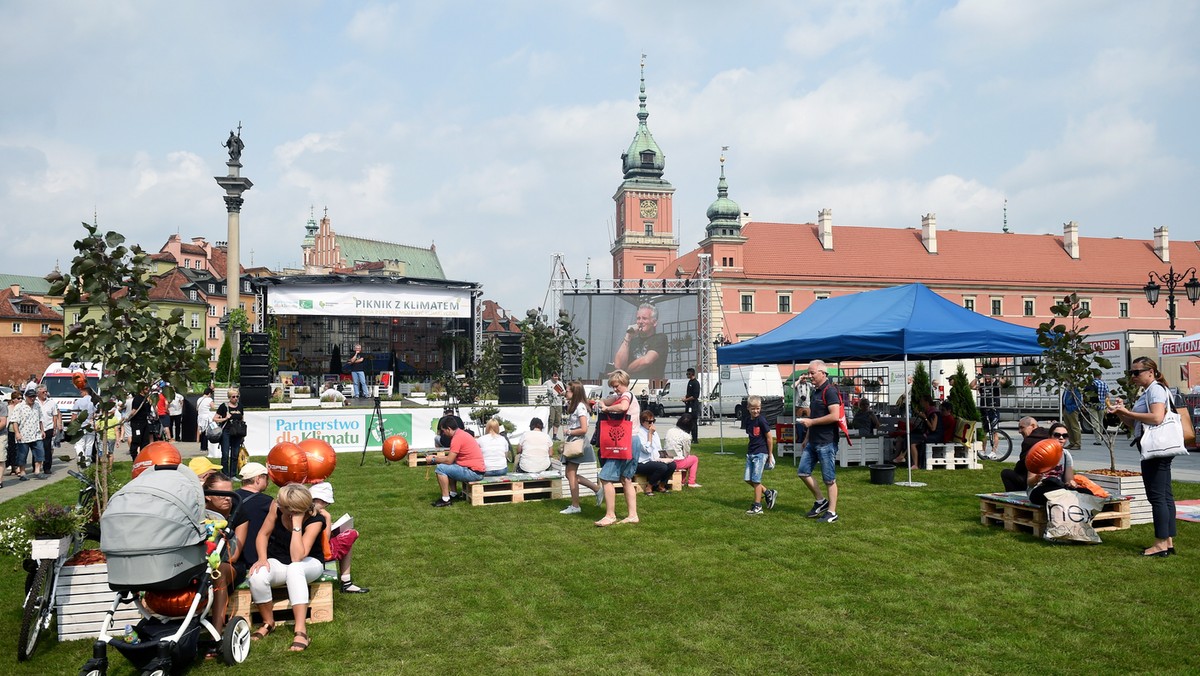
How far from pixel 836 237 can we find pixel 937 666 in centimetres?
6988

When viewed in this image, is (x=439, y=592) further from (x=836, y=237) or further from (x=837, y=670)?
(x=836, y=237)

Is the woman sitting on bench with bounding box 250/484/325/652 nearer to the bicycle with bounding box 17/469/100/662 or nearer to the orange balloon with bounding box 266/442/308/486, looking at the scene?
the orange balloon with bounding box 266/442/308/486

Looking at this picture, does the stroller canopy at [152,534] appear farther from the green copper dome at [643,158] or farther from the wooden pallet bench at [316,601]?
the green copper dome at [643,158]

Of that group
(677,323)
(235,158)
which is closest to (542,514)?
(677,323)

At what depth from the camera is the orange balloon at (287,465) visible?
6.74 m

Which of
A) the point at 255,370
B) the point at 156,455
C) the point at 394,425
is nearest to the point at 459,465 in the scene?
the point at 156,455

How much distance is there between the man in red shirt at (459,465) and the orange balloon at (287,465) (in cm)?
443

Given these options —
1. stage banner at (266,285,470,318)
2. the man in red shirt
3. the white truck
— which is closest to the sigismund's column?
stage banner at (266,285,470,318)

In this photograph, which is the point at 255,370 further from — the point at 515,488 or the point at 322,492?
the point at 322,492

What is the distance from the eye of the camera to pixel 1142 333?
81.8 feet

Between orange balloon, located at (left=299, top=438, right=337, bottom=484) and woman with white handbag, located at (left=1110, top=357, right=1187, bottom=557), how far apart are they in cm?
671

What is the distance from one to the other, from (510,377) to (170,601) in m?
18.9

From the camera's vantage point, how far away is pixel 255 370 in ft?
77.6

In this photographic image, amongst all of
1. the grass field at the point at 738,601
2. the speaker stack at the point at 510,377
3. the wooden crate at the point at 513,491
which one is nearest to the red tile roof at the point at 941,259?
the speaker stack at the point at 510,377
